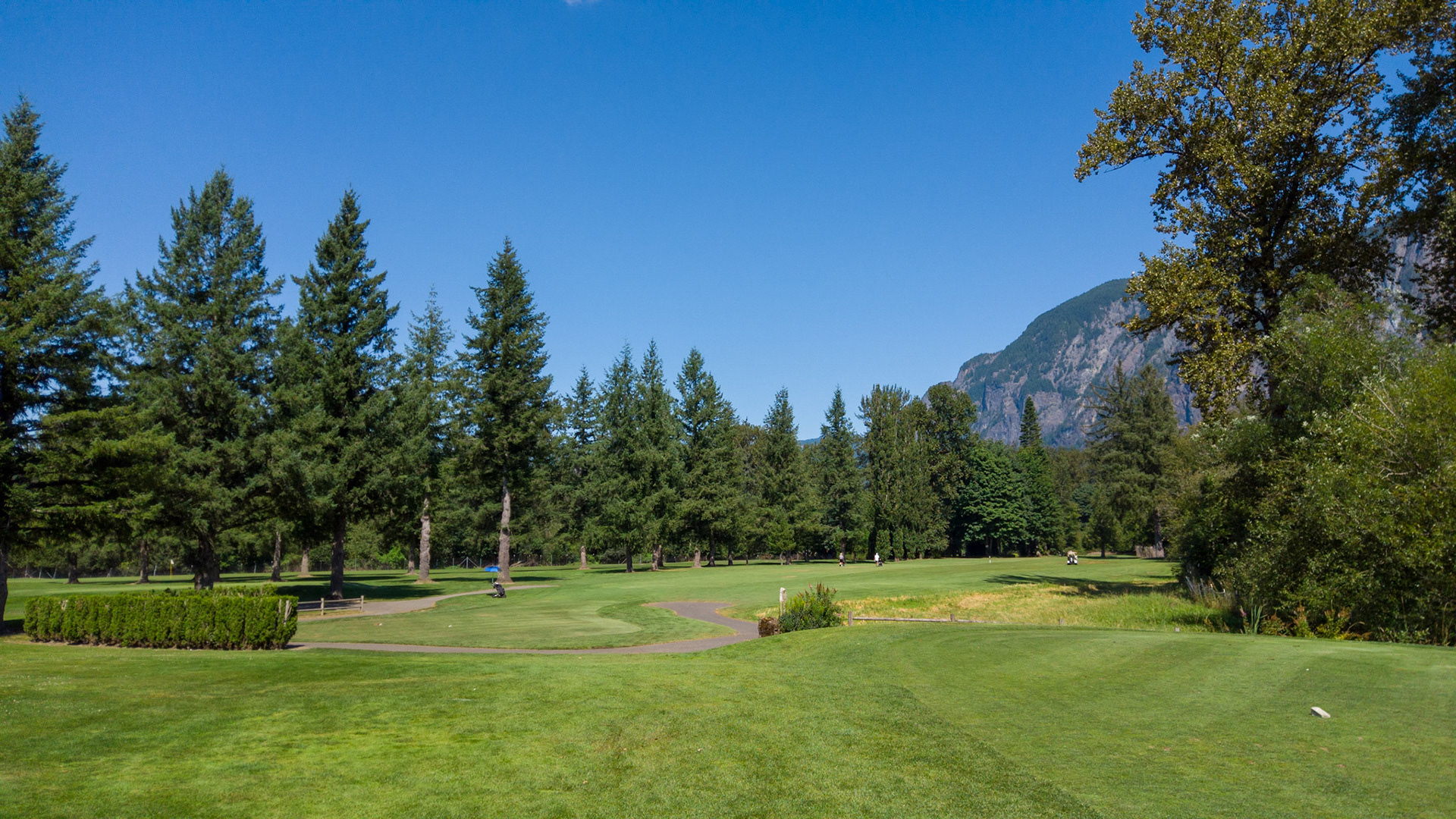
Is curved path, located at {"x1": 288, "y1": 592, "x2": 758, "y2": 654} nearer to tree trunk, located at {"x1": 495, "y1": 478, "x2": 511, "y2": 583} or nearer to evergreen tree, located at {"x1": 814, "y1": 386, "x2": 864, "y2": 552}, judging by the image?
tree trunk, located at {"x1": 495, "y1": 478, "x2": 511, "y2": 583}

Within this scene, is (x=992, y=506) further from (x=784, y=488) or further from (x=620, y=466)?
(x=620, y=466)

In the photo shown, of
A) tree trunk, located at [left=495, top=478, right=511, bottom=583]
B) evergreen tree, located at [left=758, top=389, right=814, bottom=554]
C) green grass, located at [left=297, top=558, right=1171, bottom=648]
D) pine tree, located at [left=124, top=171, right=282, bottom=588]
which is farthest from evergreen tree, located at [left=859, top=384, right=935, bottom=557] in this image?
pine tree, located at [left=124, top=171, right=282, bottom=588]

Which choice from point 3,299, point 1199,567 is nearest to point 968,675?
point 1199,567

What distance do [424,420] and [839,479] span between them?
183 ft

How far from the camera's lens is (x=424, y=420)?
1674 inches

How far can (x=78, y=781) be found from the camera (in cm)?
743

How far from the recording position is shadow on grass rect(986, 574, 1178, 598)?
32062 millimetres

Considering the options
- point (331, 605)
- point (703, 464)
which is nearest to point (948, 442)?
point (703, 464)

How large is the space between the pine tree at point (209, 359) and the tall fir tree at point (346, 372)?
222 cm

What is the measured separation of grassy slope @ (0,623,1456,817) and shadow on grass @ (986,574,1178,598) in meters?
18.8

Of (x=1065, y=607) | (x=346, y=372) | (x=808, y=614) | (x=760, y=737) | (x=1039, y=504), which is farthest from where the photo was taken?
(x=1039, y=504)

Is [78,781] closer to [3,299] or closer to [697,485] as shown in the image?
[3,299]

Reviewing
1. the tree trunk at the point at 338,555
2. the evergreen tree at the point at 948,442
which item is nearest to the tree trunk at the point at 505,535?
the tree trunk at the point at 338,555

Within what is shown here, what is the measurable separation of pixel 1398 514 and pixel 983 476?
246 ft
